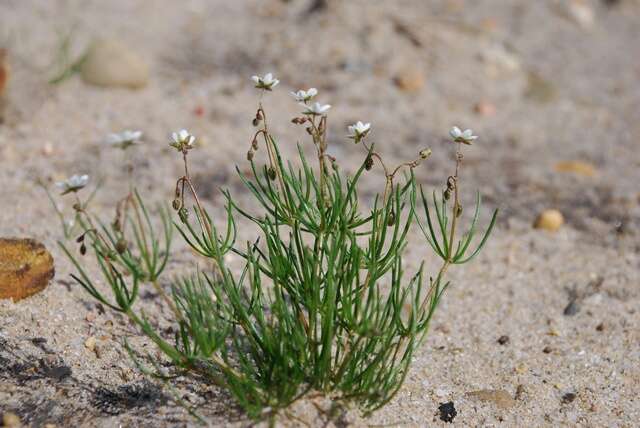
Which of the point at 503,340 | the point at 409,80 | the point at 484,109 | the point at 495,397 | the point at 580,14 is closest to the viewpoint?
the point at 495,397

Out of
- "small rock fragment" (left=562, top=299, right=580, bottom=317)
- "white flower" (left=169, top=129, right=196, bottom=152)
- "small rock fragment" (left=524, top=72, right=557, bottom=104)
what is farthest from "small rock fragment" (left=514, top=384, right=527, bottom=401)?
"small rock fragment" (left=524, top=72, right=557, bottom=104)

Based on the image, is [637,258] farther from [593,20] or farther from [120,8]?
[120,8]

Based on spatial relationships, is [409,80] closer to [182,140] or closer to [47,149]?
[47,149]

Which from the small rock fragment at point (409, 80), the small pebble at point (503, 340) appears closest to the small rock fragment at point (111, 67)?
the small rock fragment at point (409, 80)

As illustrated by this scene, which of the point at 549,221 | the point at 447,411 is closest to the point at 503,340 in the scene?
the point at 447,411

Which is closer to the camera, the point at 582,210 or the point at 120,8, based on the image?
the point at 582,210

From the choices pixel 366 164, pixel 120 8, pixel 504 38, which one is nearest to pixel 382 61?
pixel 504 38
